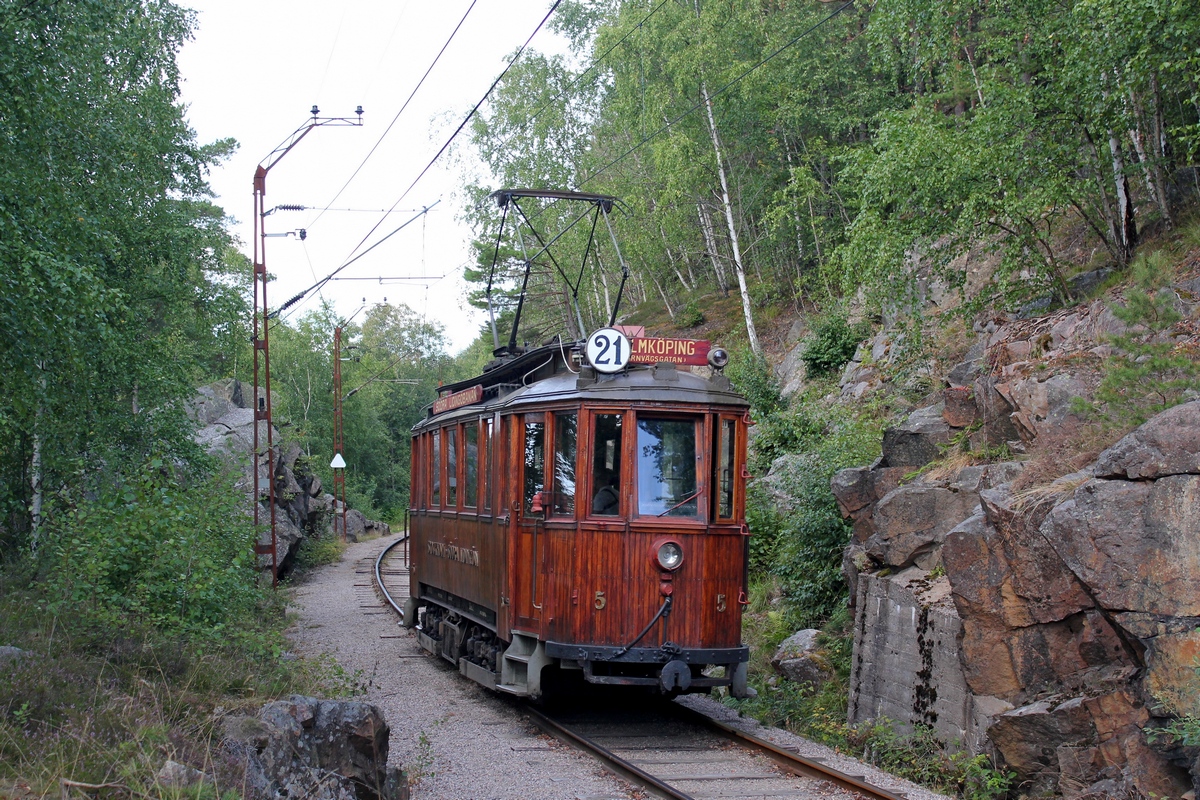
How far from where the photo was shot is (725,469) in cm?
868

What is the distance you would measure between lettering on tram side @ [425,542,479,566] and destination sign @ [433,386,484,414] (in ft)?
5.42

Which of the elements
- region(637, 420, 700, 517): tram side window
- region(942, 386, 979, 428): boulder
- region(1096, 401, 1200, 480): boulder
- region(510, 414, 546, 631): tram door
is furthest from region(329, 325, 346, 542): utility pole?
region(1096, 401, 1200, 480): boulder

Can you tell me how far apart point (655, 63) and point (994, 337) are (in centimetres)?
1722

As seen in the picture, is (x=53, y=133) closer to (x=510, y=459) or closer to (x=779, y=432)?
(x=510, y=459)

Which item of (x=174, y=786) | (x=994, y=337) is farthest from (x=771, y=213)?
(x=174, y=786)

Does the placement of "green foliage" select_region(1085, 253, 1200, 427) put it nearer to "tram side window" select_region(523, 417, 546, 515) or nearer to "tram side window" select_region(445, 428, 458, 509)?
"tram side window" select_region(523, 417, 546, 515)

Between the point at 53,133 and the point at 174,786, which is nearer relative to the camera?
the point at 174,786

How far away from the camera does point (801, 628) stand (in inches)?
506

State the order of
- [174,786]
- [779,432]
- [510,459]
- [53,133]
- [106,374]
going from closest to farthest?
[174,786]
[510,459]
[53,133]
[106,374]
[779,432]

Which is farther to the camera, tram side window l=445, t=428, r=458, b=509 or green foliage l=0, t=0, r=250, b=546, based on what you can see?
tram side window l=445, t=428, r=458, b=509

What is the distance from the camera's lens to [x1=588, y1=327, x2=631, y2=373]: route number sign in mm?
8773

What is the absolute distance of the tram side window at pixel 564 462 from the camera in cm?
866

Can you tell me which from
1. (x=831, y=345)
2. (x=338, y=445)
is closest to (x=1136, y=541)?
(x=831, y=345)

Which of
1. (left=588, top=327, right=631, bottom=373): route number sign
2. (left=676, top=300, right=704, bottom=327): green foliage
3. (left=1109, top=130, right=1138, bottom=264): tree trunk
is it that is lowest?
(left=588, top=327, right=631, bottom=373): route number sign
